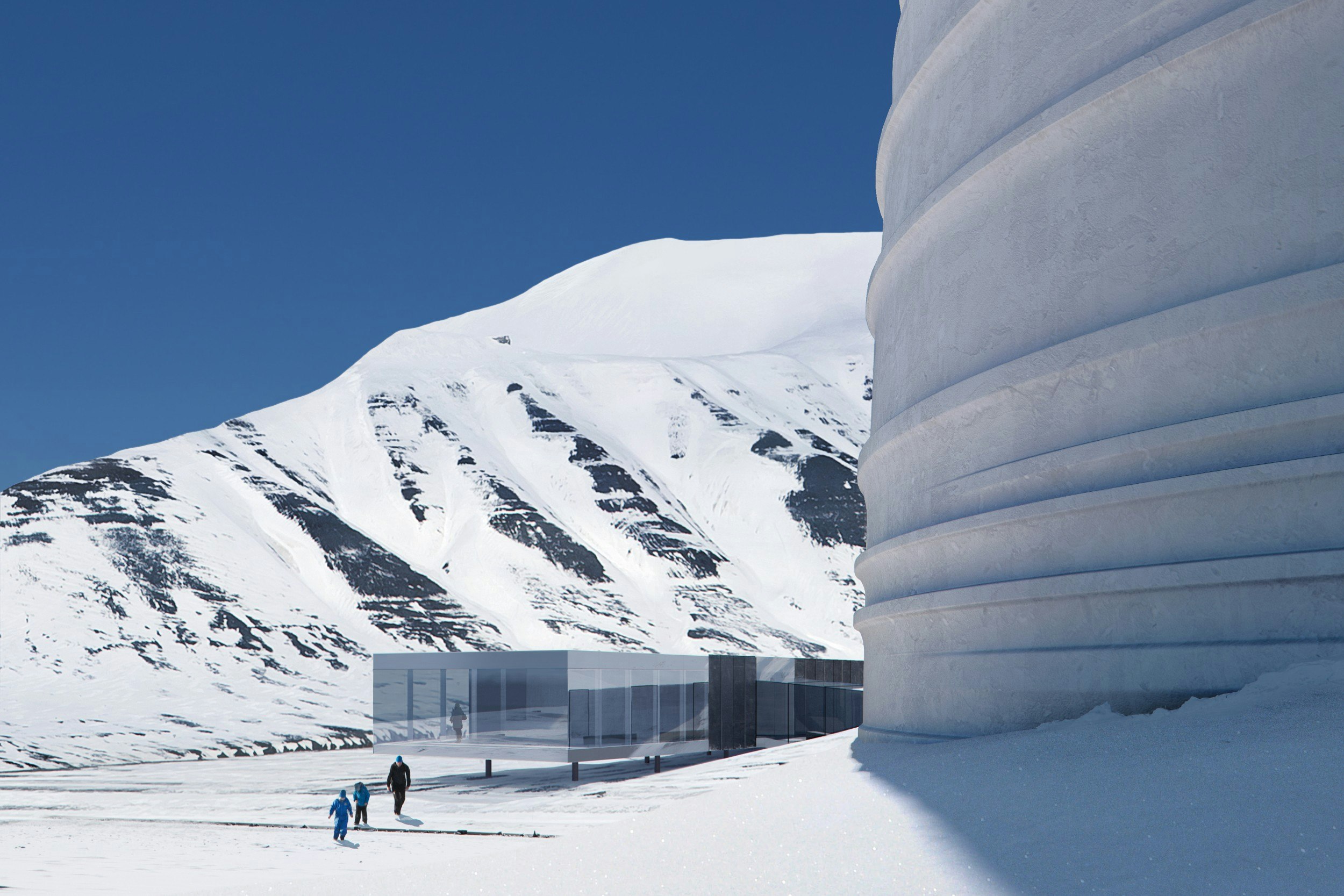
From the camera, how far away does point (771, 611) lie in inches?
2995

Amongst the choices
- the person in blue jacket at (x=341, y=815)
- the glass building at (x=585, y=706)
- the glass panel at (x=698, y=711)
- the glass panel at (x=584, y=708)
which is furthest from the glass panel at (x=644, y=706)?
the person in blue jacket at (x=341, y=815)

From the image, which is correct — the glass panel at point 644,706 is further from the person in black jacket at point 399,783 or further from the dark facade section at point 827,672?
the person in black jacket at point 399,783

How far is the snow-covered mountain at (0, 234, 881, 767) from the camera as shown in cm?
5122

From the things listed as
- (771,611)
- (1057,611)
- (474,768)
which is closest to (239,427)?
(771,611)

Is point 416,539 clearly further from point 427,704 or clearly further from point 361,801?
point 361,801

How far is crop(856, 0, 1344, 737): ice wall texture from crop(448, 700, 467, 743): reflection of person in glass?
13956 mm

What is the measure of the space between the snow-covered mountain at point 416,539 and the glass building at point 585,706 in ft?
55.6

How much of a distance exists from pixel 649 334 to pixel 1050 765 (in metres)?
165

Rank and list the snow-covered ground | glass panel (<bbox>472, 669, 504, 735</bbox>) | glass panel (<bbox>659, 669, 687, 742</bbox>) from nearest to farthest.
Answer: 1. the snow-covered ground
2. glass panel (<bbox>472, 669, 504, 735</bbox>)
3. glass panel (<bbox>659, 669, 687, 742</bbox>)

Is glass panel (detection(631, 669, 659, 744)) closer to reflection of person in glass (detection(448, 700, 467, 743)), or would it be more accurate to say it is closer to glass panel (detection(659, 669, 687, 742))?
glass panel (detection(659, 669, 687, 742))

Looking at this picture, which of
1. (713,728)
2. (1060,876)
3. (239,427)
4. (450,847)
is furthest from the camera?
(239,427)

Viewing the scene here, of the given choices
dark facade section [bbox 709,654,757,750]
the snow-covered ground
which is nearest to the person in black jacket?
the snow-covered ground

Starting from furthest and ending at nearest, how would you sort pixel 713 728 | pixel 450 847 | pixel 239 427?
pixel 239 427 < pixel 713 728 < pixel 450 847

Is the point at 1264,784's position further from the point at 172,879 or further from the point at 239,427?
the point at 239,427
